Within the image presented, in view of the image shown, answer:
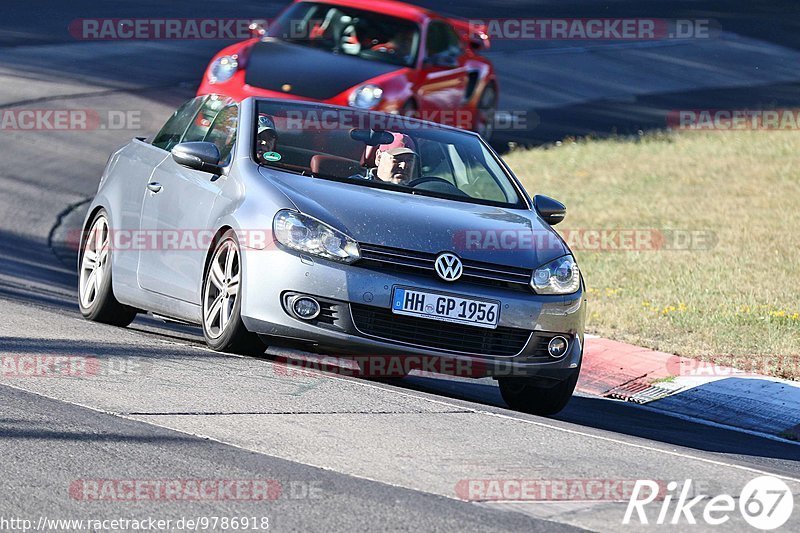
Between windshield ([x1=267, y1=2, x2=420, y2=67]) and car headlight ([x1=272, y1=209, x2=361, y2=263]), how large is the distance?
8.71 meters

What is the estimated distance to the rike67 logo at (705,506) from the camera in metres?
5.93

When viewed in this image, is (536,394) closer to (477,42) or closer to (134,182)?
(134,182)

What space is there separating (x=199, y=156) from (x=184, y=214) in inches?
15.5

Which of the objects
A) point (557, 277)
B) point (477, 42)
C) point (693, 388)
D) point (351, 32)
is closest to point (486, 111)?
point (477, 42)

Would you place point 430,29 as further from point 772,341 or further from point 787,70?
point 787,70

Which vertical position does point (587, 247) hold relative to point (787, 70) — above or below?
below

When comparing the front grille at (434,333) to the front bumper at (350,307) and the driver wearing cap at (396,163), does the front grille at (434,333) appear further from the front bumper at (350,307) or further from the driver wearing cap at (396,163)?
the driver wearing cap at (396,163)

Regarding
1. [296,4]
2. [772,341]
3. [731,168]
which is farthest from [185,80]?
[772,341]

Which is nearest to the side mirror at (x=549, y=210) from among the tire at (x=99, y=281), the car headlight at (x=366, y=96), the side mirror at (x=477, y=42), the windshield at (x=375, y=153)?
the windshield at (x=375, y=153)

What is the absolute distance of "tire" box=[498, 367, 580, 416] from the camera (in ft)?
28.4

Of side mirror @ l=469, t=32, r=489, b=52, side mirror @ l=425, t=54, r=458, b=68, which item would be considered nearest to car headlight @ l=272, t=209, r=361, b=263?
side mirror @ l=425, t=54, r=458, b=68

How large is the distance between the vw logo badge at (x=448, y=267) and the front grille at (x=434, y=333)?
24 centimetres

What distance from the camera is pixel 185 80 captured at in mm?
20984

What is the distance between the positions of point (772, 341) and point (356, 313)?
14.3 ft
